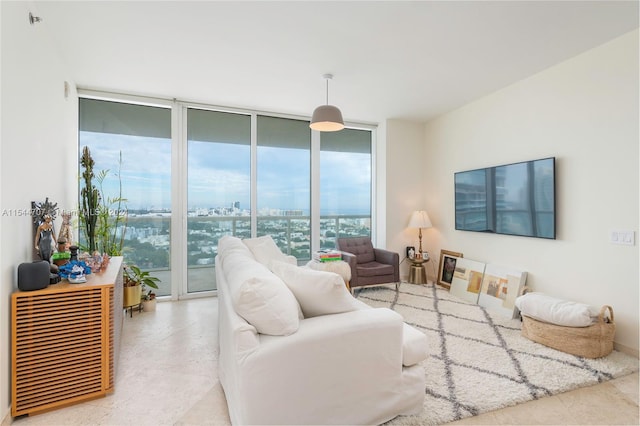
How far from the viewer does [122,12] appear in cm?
233

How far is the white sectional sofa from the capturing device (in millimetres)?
1417

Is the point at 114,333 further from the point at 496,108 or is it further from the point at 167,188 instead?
the point at 496,108

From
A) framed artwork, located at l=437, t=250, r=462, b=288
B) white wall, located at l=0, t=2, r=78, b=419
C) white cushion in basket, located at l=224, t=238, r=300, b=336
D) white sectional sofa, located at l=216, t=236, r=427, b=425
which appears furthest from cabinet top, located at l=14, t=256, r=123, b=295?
framed artwork, located at l=437, t=250, r=462, b=288

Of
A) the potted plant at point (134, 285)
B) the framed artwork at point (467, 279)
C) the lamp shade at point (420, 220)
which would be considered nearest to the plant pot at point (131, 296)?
the potted plant at point (134, 285)

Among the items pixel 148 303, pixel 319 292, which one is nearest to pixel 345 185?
pixel 148 303

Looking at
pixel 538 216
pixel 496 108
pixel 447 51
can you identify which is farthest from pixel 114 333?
pixel 496 108

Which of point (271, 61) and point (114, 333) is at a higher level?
point (271, 61)

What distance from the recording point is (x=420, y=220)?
4.87 metres

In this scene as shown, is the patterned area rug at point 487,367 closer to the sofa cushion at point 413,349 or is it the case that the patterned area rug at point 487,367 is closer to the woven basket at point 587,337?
the woven basket at point 587,337

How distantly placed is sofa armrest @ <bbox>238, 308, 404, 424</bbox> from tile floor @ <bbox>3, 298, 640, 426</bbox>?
55 cm

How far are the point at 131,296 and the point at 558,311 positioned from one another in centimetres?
421

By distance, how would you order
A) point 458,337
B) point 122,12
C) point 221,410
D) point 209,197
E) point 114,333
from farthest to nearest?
point 209,197, point 458,337, point 122,12, point 114,333, point 221,410

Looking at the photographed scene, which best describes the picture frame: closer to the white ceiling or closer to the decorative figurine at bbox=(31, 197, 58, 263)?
the white ceiling

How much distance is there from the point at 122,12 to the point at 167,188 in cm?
223
